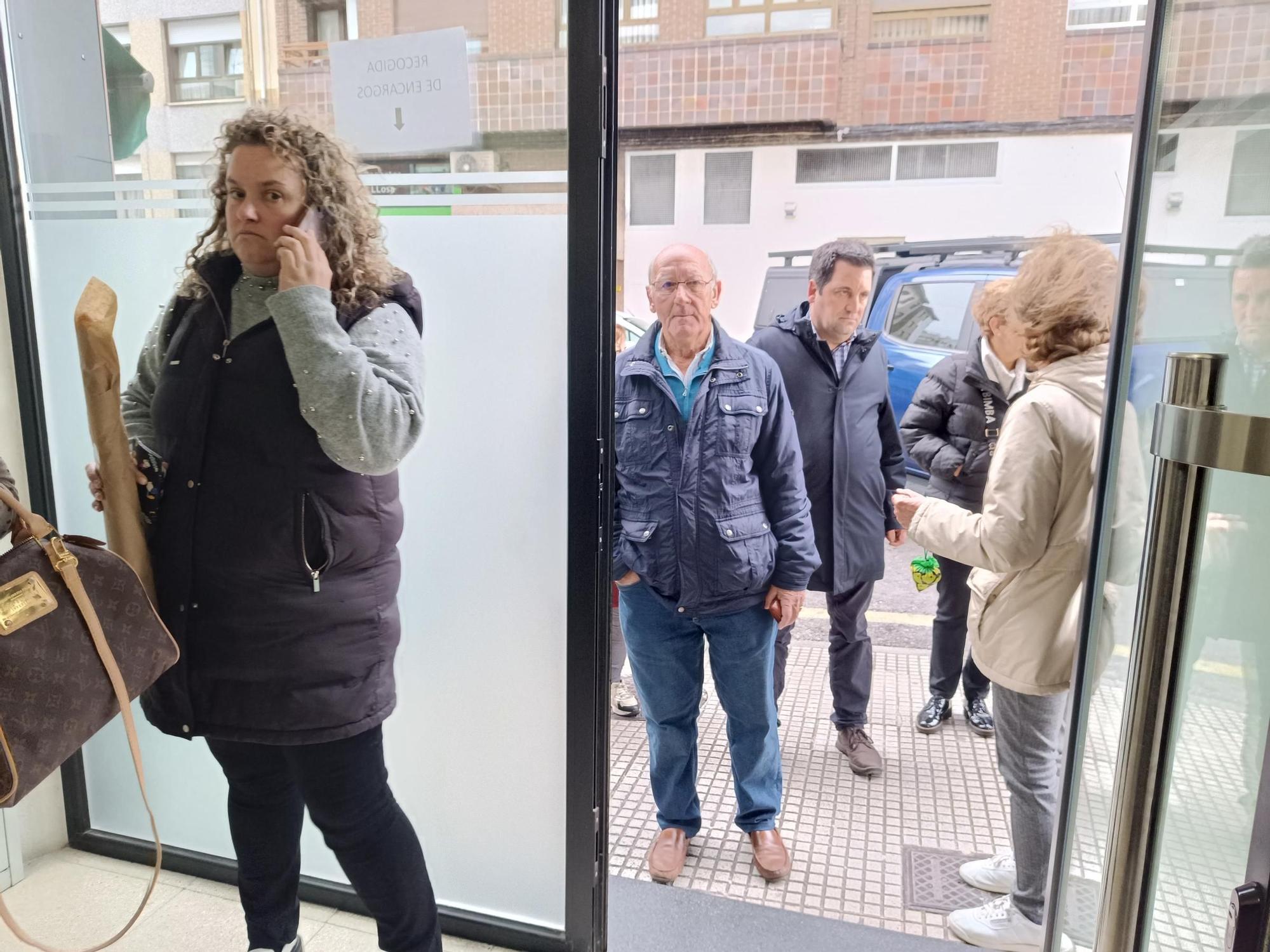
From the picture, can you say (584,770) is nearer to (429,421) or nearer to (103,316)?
(429,421)

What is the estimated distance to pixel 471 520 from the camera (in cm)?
156

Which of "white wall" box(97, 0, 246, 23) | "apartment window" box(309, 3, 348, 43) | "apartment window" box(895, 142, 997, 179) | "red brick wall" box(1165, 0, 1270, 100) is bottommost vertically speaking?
"red brick wall" box(1165, 0, 1270, 100)

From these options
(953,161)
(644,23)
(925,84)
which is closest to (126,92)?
(953,161)

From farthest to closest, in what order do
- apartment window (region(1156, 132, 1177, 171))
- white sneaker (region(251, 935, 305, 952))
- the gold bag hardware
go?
white sneaker (region(251, 935, 305, 952)) < the gold bag hardware < apartment window (region(1156, 132, 1177, 171))

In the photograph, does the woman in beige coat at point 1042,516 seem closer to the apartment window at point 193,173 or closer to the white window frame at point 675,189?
the apartment window at point 193,173

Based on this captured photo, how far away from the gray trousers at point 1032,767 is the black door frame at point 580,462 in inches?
32.0

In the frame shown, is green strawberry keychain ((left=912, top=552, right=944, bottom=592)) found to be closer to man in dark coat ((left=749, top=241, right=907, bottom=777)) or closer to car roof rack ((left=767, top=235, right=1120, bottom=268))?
man in dark coat ((left=749, top=241, right=907, bottom=777))

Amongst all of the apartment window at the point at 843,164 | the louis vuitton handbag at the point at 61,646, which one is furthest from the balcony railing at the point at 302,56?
the apartment window at the point at 843,164

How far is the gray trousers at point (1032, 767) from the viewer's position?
1688 millimetres

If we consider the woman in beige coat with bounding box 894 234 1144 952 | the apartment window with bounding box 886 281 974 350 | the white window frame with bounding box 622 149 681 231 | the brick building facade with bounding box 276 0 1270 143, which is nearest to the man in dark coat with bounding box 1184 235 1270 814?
the woman in beige coat with bounding box 894 234 1144 952

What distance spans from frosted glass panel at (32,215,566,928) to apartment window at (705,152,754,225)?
28.2 feet

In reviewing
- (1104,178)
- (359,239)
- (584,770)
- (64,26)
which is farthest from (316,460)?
(1104,178)

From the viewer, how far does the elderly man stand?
75.0 inches

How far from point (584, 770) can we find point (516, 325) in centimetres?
82
